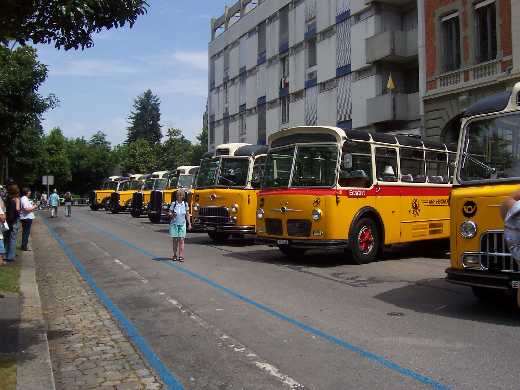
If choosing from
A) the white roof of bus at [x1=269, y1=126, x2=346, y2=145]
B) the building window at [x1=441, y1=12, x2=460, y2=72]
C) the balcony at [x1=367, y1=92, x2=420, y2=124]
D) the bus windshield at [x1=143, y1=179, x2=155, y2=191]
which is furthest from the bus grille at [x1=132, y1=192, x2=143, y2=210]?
the white roof of bus at [x1=269, y1=126, x2=346, y2=145]

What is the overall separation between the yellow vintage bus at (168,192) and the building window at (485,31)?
41.9 feet

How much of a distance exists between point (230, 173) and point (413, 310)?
10012 mm

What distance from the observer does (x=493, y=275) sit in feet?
23.0

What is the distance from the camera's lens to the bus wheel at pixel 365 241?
1235 centimetres

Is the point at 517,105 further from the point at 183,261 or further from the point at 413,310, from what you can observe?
the point at 183,261

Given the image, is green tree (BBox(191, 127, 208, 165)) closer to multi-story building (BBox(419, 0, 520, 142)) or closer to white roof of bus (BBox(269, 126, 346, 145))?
multi-story building (BBox(419, 0, 520, 142))

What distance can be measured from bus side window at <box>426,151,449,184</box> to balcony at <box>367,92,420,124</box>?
41.9ft

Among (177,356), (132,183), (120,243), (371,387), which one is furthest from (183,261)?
(132,183)

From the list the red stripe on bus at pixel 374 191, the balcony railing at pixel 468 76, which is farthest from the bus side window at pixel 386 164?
the balcony railing at pixel 468 76

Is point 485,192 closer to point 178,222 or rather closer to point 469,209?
point 469,209

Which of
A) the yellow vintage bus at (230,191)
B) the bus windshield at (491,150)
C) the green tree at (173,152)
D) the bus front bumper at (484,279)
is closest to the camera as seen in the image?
the bus front bumper at (484,279)

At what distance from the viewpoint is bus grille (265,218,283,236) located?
1279cm

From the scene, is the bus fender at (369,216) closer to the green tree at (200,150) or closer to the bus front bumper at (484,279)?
the bus front bumper at (484,279)

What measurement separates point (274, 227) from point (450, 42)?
610 inches
